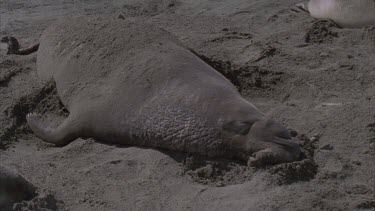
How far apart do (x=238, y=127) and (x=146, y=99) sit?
25.0 inches

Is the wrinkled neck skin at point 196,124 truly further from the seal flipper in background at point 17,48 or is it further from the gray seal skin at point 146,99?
the seal flipper in background at point 17,48

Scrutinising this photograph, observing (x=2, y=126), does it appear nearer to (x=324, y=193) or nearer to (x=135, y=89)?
(x=135, y=89)

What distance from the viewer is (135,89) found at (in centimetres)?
412

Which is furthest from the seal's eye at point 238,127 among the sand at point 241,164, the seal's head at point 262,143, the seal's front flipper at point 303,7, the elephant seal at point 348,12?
the seal's front flipper at point 303,7

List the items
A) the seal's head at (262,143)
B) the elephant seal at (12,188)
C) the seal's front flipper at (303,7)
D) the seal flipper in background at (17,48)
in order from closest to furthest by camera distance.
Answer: the elephant seal at (12,188) → the seal's head at (262,143) → the seal flipper in background at (17,48) → the seal's front flipper at (303,7)

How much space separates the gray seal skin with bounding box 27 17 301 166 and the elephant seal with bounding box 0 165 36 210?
75cm

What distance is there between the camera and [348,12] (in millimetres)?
5910

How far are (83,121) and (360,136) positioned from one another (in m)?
1.55

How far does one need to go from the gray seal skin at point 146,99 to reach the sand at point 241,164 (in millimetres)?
81

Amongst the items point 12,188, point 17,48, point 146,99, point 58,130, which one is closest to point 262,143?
point 146,99

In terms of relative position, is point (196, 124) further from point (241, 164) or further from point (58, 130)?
point (58, 130)

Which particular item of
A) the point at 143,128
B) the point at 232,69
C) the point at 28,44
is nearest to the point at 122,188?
the point at 143,128

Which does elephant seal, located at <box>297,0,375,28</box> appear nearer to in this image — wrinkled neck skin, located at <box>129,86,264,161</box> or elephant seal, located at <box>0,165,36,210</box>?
wrinkled neck skin, located at <box>129,86,264,161</box>

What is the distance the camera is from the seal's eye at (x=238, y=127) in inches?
143
